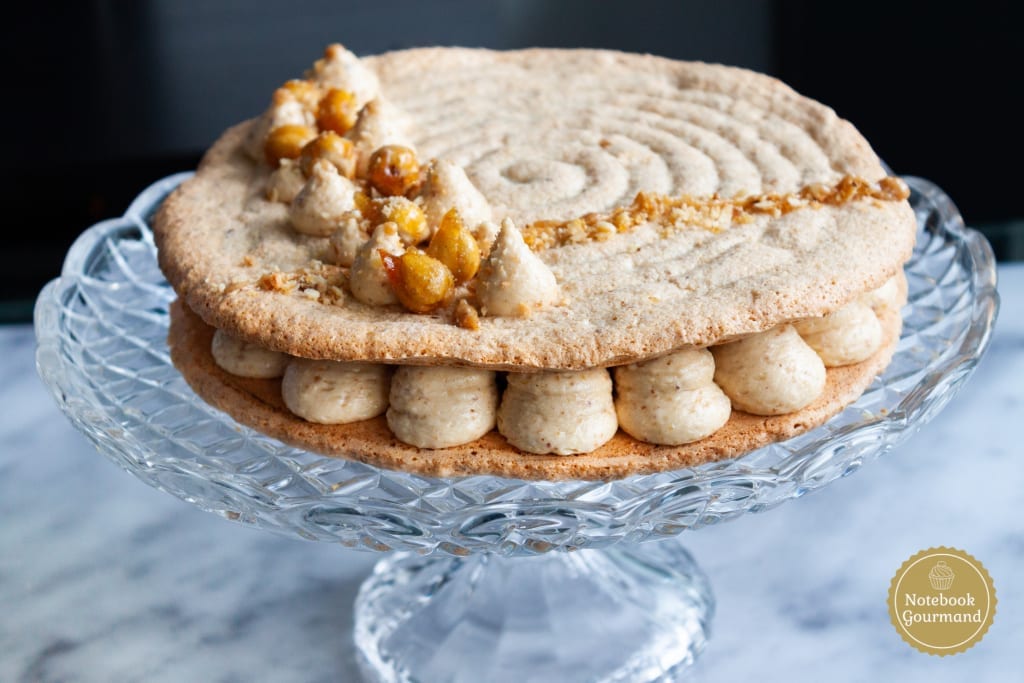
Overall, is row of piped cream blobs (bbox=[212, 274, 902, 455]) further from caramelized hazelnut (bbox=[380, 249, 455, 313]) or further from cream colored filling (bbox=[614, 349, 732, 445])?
caramelized hazelnut (bbox=[380, 249, 455, 313])

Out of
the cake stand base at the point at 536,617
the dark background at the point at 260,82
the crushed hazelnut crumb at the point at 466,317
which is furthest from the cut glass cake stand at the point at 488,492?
the dark background at the point at 260,82

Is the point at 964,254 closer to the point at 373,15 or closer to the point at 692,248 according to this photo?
the point at 692,248

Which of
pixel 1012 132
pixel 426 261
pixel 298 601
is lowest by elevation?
pixel 298 601

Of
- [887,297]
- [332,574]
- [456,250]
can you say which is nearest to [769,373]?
[887,297]

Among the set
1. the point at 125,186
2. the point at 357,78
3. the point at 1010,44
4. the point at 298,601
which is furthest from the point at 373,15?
the point at 298,601

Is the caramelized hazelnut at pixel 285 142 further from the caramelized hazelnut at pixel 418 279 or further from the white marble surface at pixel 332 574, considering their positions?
the white marble surface at pixel 332 574

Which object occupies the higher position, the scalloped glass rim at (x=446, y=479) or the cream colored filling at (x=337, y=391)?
the cream colored filling at (x=337, y=391)

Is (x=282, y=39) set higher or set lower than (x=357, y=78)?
lower
